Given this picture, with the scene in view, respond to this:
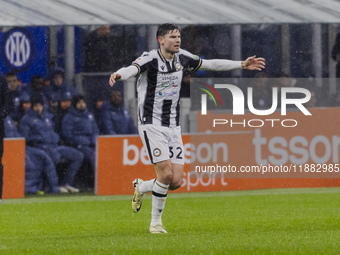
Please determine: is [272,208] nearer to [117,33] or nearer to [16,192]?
[16,192]

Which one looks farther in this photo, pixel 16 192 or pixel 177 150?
pixel 16 192

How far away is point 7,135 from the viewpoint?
51.3ft

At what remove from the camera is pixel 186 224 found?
33.2 feet

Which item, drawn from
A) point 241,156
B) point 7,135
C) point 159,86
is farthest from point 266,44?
point 159,86

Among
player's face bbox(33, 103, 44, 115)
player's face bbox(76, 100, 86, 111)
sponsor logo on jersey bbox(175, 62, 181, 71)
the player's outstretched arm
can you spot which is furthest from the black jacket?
the player's outstretched arm

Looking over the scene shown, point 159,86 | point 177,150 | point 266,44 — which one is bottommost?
point 177,150

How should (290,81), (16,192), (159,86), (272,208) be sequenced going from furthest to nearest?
(290,81) < (16,192) < (272,208) < (159,86)

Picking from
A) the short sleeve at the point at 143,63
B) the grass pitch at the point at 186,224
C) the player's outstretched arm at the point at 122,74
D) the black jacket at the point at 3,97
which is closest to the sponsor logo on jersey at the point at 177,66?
the short sleeve at the point at 143,63

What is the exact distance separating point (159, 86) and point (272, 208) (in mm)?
4032

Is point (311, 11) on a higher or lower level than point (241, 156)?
higher

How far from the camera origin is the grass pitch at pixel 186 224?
7.61 m

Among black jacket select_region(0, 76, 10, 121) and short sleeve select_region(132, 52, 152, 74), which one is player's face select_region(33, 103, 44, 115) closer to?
black jacket select_region(0, 76, 10, 121)

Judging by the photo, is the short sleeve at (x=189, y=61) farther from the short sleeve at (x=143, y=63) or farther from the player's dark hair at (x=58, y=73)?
the player's dark hair at (x=58, y=73)

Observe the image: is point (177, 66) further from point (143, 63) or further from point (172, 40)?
point (143, 63)
